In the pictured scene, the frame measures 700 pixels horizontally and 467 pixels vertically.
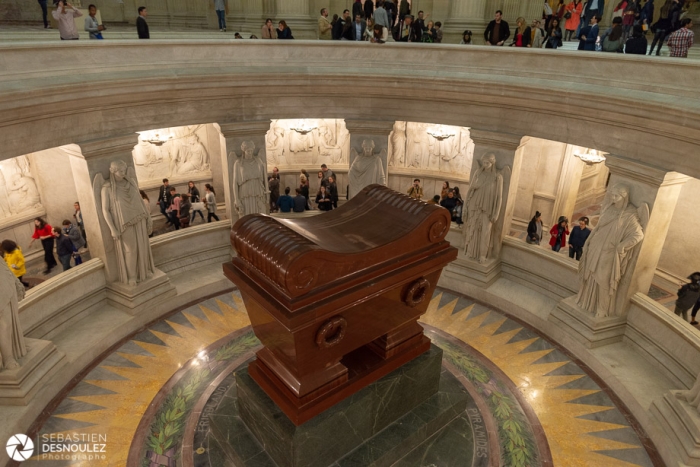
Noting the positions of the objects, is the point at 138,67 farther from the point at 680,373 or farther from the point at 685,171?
the point at 680,373

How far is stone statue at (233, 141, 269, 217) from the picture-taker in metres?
8.16

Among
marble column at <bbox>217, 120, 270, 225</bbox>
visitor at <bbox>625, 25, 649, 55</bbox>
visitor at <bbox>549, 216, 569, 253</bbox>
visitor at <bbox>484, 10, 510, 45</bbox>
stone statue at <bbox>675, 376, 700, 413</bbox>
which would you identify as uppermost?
visitor at <bbox>484, 10, 510, 45</bbox>

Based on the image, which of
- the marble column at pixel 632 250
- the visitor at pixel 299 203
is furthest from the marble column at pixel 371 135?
the marble column at pixel 632 250

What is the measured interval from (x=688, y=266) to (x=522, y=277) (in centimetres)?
330

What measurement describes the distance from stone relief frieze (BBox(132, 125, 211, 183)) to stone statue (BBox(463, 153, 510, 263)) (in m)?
6.50

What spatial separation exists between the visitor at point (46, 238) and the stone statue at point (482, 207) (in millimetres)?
7512

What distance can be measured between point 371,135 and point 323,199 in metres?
2.23

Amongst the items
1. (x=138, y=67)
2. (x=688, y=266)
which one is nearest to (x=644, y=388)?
(x=688, y=266)

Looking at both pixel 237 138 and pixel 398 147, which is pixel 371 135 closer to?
pixel 237 138

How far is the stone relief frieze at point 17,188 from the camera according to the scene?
342 inches

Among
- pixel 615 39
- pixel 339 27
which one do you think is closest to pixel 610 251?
pixel 615 39

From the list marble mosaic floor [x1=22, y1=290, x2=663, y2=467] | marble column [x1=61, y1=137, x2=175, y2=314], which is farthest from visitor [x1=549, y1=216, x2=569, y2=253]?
marble column [x1=61, y1=137, x2=175, y2=314]

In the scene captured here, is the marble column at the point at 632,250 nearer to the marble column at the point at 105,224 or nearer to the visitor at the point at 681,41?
the visitor at the point at 681,41

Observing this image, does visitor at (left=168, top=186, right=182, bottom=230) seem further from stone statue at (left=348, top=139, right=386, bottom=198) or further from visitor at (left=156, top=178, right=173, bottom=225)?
stone statue at (left=348, top=139, right=386, bottom=198)
